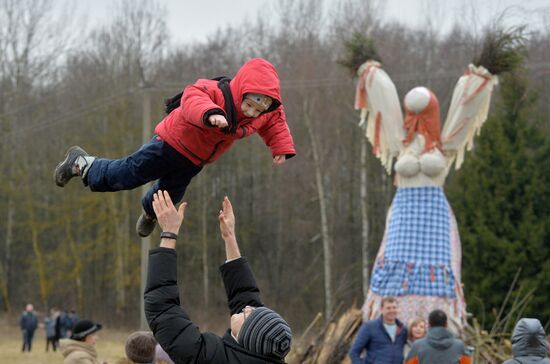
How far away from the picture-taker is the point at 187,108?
476cm

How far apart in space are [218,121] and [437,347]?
11.2ft

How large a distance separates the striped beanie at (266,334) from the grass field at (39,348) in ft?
40.9

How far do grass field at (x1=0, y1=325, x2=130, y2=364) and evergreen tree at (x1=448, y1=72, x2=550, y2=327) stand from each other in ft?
27.6

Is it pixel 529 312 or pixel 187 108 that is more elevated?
pixel 187 108

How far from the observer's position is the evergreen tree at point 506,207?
70.0 ft

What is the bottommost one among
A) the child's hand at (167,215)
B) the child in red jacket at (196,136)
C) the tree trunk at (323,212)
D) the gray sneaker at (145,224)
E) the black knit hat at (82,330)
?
the tree trunk at (323,212)

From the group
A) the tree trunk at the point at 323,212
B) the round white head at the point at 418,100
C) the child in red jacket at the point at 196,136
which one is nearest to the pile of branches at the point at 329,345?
the round white head at the point at 418,100

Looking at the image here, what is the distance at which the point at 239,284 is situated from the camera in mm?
4477

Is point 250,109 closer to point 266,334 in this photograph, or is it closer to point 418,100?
point 266,334

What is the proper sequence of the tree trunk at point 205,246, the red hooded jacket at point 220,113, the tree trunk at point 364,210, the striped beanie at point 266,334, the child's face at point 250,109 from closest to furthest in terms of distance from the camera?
the striped beanie at point 266,334, the red hooded jacket at point 220,113, the child's face at point 250,109, the tree trunk at point 364,210, the tree trunk at point 205,246

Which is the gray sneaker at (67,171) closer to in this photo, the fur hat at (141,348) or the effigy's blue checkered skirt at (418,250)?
the fur hat at (141,348)

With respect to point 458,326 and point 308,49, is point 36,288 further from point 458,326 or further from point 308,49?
point 458,326

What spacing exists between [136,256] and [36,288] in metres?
5.62

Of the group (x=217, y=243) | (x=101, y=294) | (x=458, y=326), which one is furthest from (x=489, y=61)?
(x=101, y=294)
